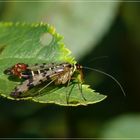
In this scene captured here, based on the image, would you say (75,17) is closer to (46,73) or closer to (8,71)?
(46,73)

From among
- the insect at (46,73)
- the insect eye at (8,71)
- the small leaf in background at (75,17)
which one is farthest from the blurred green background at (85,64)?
the insect eye at (8,71)

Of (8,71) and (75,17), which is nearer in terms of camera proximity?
(8,71)

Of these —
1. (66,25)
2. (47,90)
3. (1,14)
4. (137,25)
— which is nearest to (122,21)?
(137,25)

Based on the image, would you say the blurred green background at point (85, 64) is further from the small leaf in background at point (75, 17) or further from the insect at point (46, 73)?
the insect at point (46, 73)

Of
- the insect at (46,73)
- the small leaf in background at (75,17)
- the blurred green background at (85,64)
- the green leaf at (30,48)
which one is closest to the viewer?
the green leaf at (30,48)

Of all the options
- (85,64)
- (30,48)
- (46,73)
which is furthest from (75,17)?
(30,48)

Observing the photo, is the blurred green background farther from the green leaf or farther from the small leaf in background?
the green leaf

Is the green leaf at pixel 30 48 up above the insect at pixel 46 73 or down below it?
above

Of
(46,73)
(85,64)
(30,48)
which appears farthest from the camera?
(85,64)

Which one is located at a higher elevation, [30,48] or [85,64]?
[30,48]
